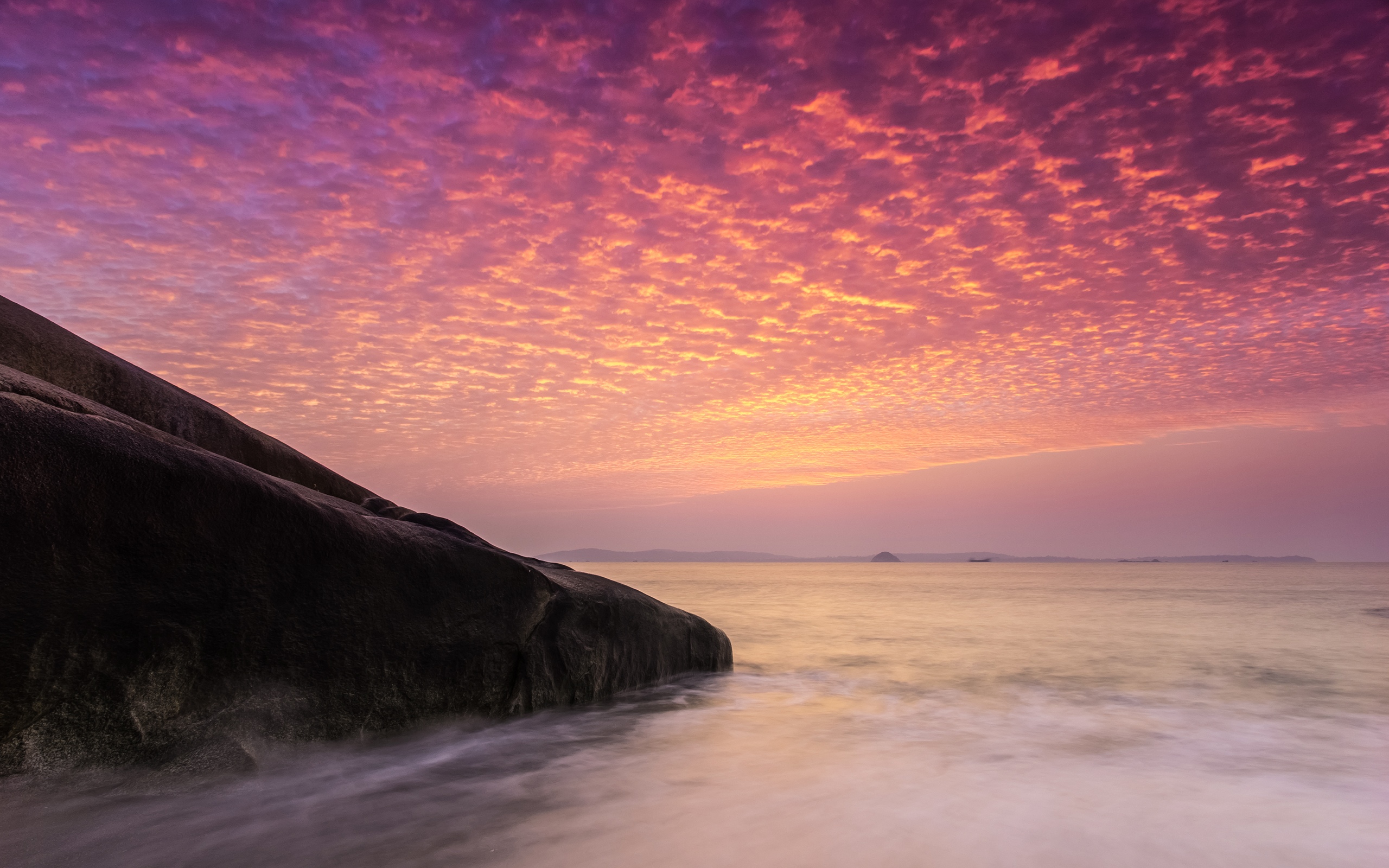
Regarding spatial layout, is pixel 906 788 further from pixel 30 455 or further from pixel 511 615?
pixel 30 455

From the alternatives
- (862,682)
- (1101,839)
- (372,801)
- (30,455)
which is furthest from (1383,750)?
(30,455)

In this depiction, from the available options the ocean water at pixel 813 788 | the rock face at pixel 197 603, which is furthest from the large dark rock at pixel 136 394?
the ocean water at pixel 813 788

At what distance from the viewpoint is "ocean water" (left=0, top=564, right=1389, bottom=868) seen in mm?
3604

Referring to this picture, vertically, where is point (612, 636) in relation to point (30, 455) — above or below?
below

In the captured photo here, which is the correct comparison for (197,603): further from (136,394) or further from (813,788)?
(813,788)

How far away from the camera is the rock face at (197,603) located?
12.3ft

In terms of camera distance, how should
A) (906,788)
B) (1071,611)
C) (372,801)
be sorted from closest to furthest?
(372,801), (906,788), (1071,611)

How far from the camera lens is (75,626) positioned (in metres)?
3.79

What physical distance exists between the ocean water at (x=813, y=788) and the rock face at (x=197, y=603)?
9.4 inches

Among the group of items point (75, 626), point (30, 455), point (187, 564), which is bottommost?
point (75, 626)

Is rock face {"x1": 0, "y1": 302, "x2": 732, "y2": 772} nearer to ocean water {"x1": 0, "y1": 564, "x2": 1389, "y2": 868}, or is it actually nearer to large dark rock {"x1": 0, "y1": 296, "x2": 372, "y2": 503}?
large dark rock {"x1": 0, "y1": 296, "x2": 372, "y2": 503}

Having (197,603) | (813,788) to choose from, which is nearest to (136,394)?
(197,603)

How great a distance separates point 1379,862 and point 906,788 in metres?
2.32

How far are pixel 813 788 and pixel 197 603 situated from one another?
12.8 ft
